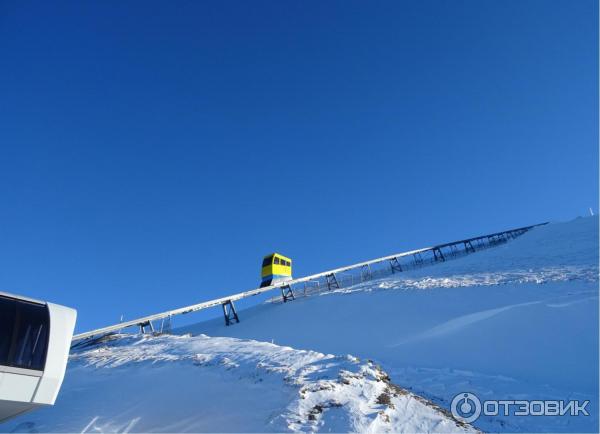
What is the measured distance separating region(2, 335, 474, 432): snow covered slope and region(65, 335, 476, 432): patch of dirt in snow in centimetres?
2

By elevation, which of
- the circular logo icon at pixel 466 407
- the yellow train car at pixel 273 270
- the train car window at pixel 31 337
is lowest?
the circular logo icon at pixel 466 407

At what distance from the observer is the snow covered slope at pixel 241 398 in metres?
6.55

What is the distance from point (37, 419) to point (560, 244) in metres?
38.0

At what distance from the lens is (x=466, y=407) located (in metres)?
8.72

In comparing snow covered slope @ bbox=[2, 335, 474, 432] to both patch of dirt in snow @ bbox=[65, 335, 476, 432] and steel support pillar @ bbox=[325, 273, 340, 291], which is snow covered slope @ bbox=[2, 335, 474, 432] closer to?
patch of dirt in snow @ bbox=[65, 335, 476, 432]

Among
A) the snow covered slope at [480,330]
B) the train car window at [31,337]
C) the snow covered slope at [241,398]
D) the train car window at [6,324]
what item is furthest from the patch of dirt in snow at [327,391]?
the train car window at [6,324]

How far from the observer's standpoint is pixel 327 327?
1973 centimetres

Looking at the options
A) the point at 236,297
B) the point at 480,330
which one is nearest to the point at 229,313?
the point at 236,297

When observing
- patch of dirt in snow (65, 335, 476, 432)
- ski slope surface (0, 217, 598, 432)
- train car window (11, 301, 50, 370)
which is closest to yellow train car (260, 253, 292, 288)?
ski slope surface (0, 217, 598, 432)

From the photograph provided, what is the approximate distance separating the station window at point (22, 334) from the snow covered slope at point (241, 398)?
1.67 metres

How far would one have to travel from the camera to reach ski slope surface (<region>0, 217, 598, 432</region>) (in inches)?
274

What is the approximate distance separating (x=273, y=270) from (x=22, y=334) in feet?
103

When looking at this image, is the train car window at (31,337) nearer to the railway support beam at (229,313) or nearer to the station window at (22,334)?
the station window at (22,334)

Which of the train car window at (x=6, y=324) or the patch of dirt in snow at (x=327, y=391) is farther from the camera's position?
the train car window at (x=6, y=324)
